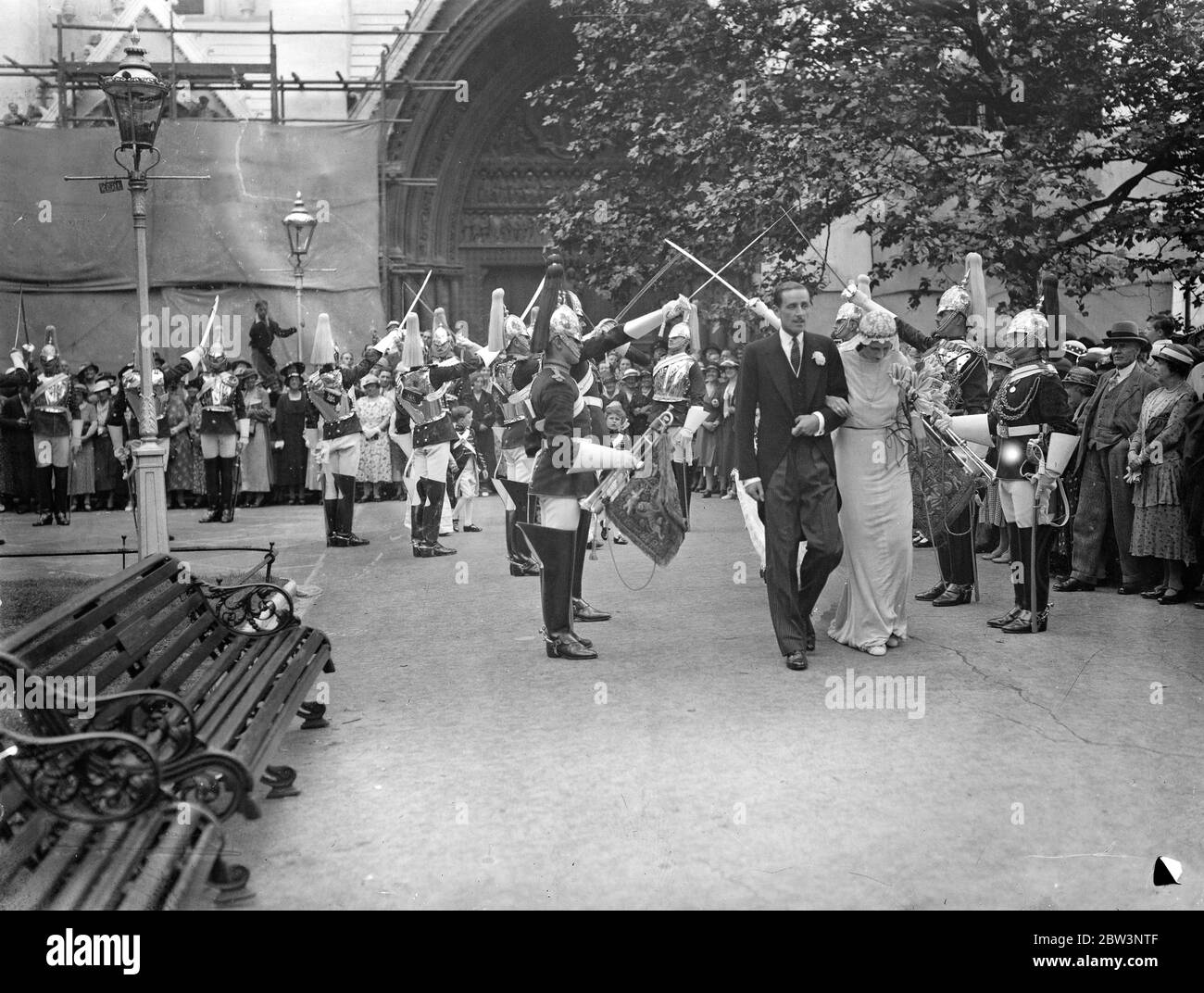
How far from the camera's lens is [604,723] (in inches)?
257

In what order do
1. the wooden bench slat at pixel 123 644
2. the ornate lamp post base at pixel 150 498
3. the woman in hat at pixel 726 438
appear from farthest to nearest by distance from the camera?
the woman in hat at pixel 726 438
the ornate lamp post base at pixel 150 498
the wooden bench slat at pixel 123 644

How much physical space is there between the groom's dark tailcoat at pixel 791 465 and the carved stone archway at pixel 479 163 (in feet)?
59.2

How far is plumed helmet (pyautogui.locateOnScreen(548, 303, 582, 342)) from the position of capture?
8.37m

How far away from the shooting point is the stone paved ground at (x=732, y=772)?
446 centimetres

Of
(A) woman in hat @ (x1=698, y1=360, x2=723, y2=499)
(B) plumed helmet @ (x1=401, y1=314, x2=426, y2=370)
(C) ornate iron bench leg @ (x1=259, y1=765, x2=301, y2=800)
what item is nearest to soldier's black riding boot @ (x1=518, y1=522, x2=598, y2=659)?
(C) ornate iron bench leg @ (x1=259, y1=765, x2=301, y2=800)

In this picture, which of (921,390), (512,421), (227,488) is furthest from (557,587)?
(227,488)

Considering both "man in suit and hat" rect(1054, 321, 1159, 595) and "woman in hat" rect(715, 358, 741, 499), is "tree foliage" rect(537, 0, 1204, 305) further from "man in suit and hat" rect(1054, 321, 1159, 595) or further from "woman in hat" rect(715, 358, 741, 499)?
"woman in hat" rect(715, 358, 741, 499)

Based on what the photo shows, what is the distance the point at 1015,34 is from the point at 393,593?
8.99 m

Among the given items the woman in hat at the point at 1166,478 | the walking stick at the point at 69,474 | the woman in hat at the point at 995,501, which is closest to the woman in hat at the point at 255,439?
the walking stick at the point at 69,474

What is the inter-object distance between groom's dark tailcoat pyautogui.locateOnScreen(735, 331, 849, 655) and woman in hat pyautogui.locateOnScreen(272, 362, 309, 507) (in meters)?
13.4

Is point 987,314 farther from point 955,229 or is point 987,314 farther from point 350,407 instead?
point 350,407

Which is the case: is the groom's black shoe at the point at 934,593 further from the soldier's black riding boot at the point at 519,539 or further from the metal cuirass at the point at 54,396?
the metal cuirass at the point at 54,396

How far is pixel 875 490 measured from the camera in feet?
27.3
